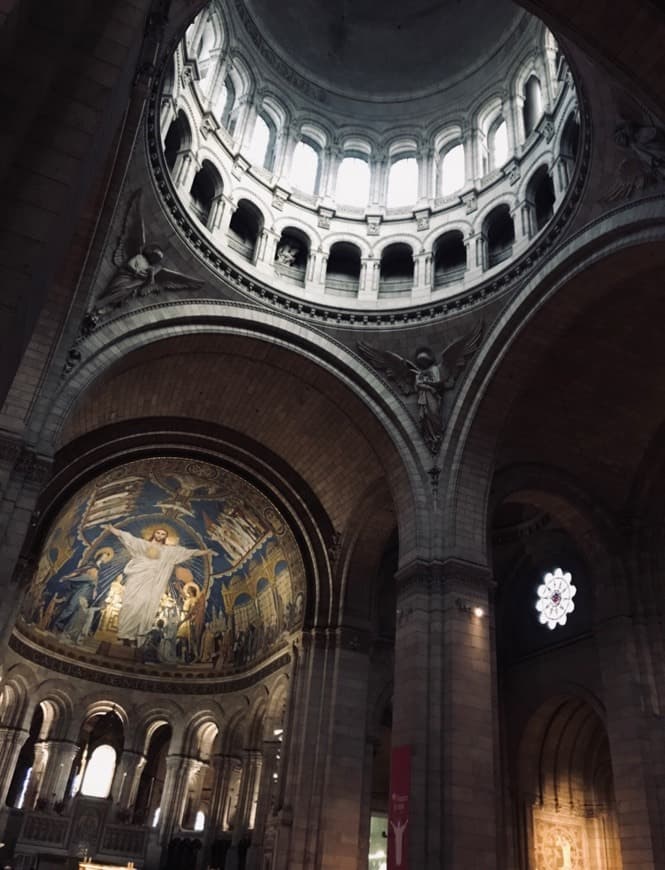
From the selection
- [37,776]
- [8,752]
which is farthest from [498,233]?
[37,776]

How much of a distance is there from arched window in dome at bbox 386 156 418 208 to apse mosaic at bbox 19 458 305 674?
9.70 metres

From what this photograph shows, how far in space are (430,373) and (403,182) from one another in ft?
24.3

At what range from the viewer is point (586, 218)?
14.7 metres

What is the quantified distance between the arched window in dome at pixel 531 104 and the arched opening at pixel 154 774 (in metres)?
26.1

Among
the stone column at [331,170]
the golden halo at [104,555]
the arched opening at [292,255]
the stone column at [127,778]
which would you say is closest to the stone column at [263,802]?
the stone column at [127,778]

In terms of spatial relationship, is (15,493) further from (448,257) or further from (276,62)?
(276,62)

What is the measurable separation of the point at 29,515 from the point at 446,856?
9678 mm

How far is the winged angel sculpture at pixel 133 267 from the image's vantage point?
15773 millimetres

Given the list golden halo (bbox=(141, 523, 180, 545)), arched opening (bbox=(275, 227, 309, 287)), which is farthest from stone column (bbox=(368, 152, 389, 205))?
golden halo (bbox=(141, 523, 180, 545))

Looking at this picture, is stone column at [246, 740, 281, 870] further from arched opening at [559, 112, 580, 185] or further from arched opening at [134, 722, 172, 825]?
arched opening at [559, 112, 580, 185]

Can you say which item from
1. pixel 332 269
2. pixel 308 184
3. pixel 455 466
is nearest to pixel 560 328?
pixel 455 466

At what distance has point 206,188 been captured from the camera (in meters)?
18.9

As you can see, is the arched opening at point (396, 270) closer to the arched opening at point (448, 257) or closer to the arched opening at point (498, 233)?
the arched opening at point (448, 257)

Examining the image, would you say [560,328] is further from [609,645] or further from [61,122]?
[61,122]
